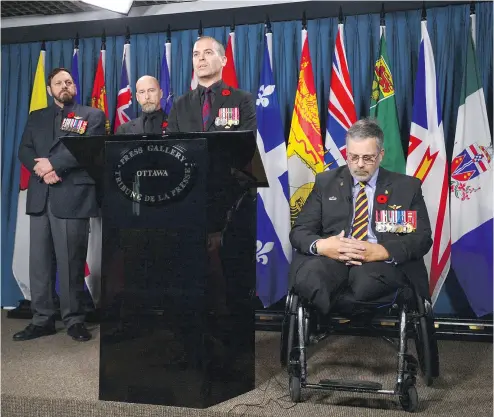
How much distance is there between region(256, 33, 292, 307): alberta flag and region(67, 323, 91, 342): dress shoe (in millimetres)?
1215

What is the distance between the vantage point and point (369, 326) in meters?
2.40

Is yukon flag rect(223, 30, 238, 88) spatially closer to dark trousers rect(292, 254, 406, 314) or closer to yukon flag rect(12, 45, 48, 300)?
yukon flag rect(12, 45, 48, 300)

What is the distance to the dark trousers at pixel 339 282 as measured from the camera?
219 cm

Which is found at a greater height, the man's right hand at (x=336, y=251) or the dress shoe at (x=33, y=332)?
the man's right hand at (x=336, y=251)

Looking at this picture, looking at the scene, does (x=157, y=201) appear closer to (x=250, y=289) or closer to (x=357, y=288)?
(x=250, y=289)

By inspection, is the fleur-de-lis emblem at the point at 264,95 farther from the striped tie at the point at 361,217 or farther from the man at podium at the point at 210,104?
the striped tie at the point at 361,217

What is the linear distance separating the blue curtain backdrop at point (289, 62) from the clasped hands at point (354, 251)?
1807 mm

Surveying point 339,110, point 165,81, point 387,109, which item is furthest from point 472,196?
point 165,81

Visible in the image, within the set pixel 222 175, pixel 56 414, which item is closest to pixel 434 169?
pixel 222 175

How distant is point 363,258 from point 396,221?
0.84 feet

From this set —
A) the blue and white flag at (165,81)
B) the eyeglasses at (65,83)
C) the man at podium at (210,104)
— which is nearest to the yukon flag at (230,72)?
the blue and white flag at (165,81)

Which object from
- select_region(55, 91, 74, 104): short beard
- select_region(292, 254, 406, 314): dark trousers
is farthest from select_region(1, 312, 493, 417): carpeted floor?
select_region(55, 91, 74, 104): short beard

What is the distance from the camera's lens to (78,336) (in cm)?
323

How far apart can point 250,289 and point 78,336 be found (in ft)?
4.57
